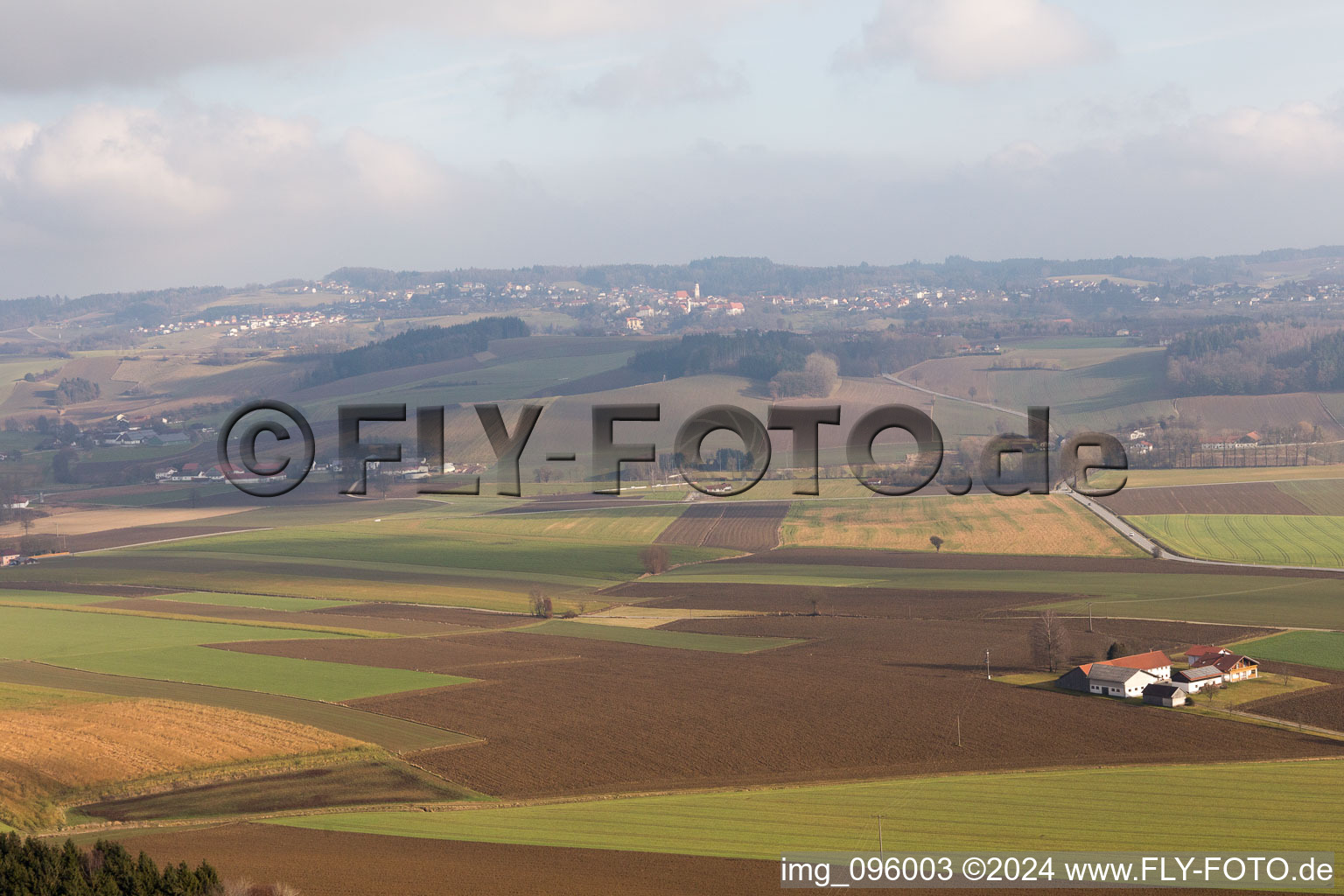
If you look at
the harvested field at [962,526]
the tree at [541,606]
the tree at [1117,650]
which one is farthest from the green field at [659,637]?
the harvested field at [962,526]

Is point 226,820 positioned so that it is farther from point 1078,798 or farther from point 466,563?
point 466,563

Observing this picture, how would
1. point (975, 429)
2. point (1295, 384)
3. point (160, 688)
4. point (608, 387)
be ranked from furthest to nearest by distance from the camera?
point (608, 387)
point (1295, 384)
point (975, 429)
point (160, 688)

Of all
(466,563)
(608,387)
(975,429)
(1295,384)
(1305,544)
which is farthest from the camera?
(608,387)

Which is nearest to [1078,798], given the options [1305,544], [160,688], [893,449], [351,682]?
[351,682]

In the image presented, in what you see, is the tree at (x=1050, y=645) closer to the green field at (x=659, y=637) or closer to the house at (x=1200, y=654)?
the house at (x=1200, y=654)

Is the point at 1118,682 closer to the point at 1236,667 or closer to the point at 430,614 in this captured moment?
the point at 1236,667

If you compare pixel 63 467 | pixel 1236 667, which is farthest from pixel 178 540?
pixel 1236 667

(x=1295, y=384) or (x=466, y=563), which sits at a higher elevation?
(x=1295, y=384)
